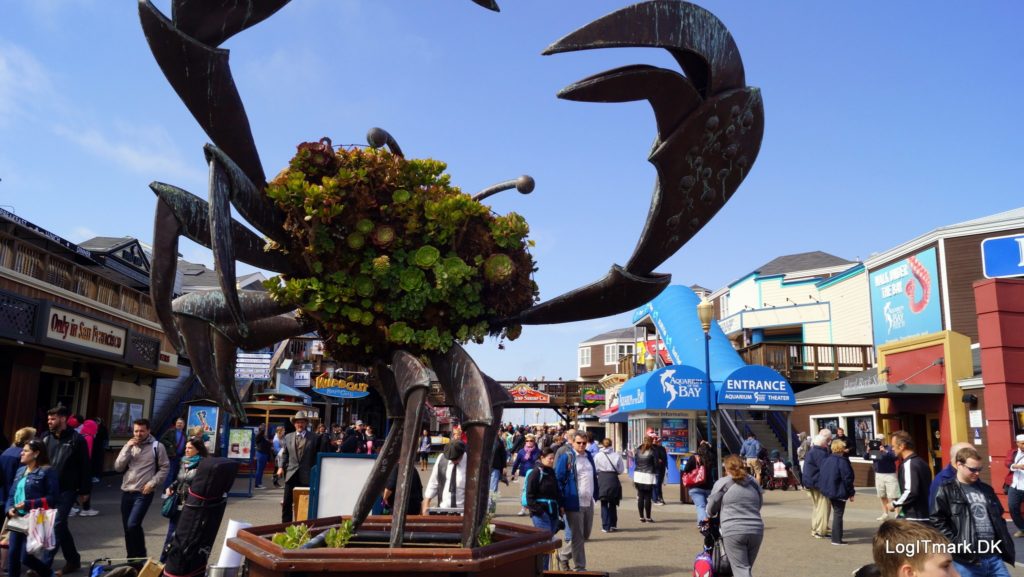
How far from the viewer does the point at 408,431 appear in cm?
430

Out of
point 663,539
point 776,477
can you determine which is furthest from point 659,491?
point 663,539

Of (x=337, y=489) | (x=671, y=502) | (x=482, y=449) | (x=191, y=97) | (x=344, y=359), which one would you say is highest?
(x=191, y=97)

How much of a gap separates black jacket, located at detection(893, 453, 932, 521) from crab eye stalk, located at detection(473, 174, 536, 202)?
571cm

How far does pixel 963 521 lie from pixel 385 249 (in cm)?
470

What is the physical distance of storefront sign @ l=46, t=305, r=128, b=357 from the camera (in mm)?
15672

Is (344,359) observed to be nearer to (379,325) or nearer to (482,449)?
(379,325)

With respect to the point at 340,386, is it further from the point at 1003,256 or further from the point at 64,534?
the point at 1003,256

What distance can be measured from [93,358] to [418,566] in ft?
58.0

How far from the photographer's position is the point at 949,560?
2805 millimetres

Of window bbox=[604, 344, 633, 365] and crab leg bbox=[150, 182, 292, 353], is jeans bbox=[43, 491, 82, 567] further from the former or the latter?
window bbox=[604, 344, 633, 365]

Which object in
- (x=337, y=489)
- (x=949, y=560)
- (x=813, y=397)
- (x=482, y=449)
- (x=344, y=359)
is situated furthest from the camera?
(x=813, y=397)

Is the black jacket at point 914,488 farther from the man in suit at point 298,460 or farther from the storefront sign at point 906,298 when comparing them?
the storefront sign at point 906,298

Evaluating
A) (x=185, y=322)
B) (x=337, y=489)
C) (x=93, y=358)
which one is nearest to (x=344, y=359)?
(x=185, y=322)

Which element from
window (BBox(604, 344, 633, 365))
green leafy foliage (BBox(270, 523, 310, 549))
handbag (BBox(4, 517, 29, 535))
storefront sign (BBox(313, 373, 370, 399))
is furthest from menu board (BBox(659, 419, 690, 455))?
window (BBox(604, 344, 633, 365))
